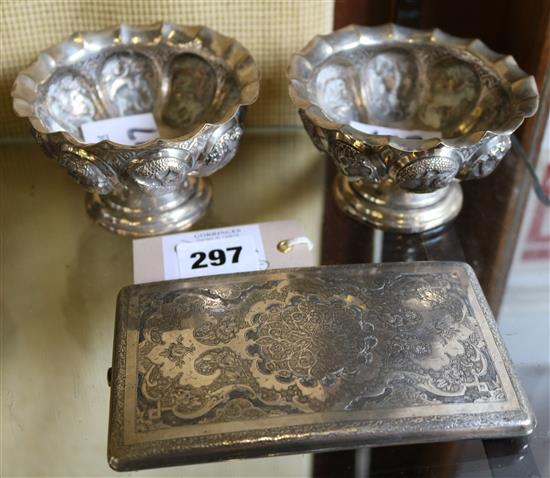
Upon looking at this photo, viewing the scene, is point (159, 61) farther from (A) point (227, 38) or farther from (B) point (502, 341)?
Result: (B) point (502, 341)

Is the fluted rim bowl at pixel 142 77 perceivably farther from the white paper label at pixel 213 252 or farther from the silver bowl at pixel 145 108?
the white paper label at pixel 213 252

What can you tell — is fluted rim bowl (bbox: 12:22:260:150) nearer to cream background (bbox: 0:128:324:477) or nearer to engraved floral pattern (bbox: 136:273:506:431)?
cream background (bbox: 0:128:324:477)

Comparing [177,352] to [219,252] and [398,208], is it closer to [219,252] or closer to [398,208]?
[219,252]

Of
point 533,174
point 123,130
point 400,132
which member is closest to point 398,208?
point 400,132

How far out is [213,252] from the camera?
690mm

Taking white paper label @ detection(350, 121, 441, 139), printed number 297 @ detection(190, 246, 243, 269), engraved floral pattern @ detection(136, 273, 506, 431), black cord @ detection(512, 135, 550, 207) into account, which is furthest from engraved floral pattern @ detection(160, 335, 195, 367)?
black cord @ detection(512, 135, 550, 207)

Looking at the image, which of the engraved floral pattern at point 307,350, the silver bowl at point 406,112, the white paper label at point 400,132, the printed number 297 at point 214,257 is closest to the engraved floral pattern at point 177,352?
the engraved floral pattern at point 307,350

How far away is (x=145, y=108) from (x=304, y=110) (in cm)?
26

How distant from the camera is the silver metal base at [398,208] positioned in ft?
2.36

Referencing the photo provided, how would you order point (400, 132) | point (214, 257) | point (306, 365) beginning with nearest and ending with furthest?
1. point (306, 365)
2. point (214, 257)
3. point (400, 132)

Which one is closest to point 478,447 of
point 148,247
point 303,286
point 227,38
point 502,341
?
point 502,341

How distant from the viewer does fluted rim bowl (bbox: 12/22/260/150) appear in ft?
2.42

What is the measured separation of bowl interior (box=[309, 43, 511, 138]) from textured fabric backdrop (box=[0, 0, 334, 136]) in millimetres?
63

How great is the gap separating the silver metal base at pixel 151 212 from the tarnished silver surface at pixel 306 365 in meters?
0.11
